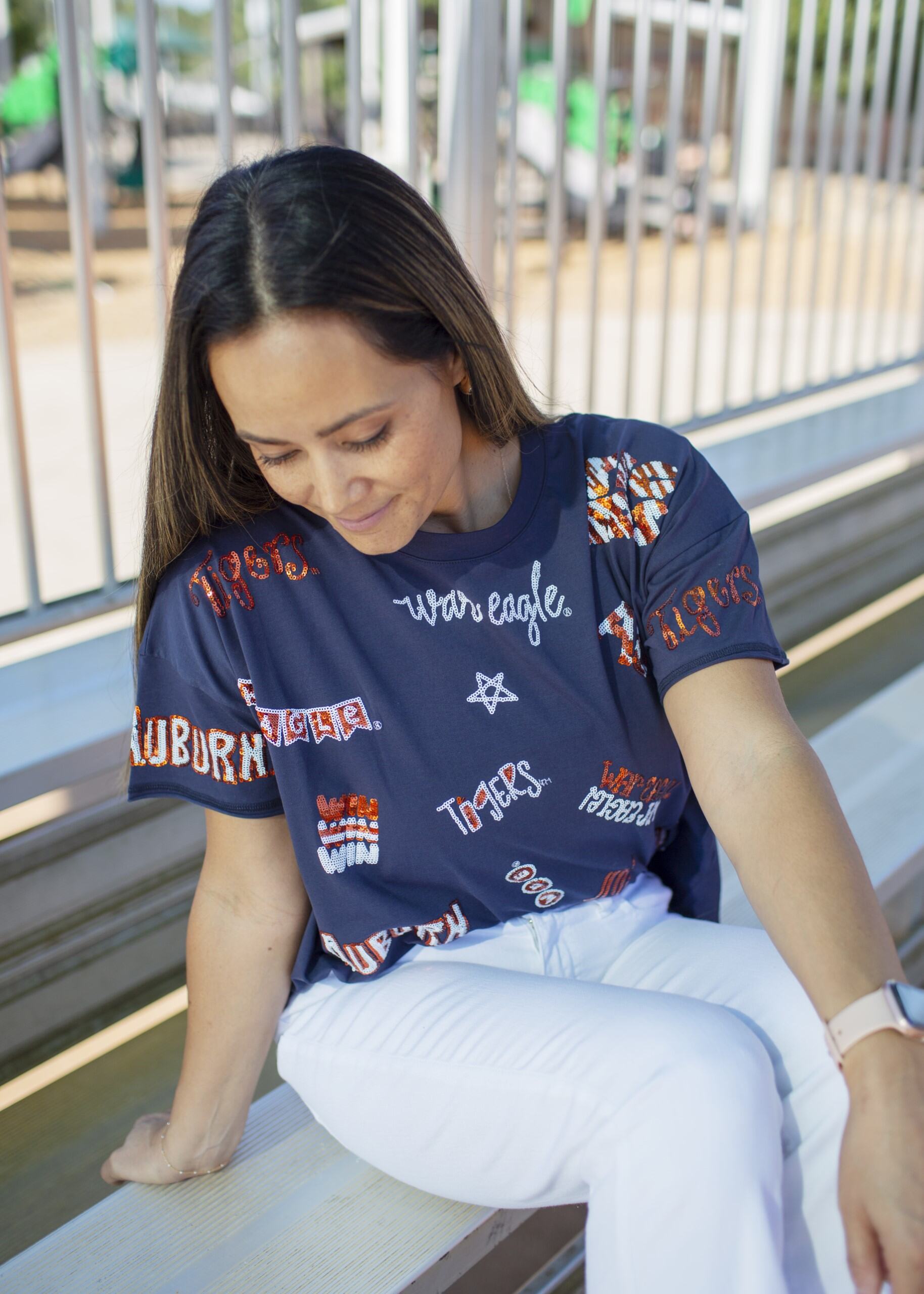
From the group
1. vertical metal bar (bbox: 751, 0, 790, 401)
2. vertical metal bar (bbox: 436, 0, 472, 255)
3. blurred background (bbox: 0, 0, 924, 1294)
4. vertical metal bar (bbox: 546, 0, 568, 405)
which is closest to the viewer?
blurred background (bbox: 0, 0, 924, 1294)

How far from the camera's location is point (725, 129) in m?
10.1

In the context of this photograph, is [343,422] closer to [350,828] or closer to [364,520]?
[364,520]

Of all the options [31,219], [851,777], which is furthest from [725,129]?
[851,777]

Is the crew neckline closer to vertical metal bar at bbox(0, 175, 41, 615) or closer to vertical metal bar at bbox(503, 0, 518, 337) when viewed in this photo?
vertical metal bar at bbox(0, 175, 41, 615)

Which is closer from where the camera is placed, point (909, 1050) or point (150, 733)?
point (909, 1050)

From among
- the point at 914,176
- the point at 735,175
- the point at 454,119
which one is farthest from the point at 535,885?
the point at 914,176

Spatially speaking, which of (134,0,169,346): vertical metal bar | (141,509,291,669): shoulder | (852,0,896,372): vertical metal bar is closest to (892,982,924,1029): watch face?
(141,509,291,669): shoulder

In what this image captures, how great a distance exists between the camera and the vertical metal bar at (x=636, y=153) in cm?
262

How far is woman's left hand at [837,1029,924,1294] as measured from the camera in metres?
0.86

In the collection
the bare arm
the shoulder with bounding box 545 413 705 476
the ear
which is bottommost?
the bare arm

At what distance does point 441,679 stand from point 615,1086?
1.32 feet

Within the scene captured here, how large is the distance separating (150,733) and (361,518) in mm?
292

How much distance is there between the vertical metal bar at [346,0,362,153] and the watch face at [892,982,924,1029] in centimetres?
164

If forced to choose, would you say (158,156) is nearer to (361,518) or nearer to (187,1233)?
(361,518)
